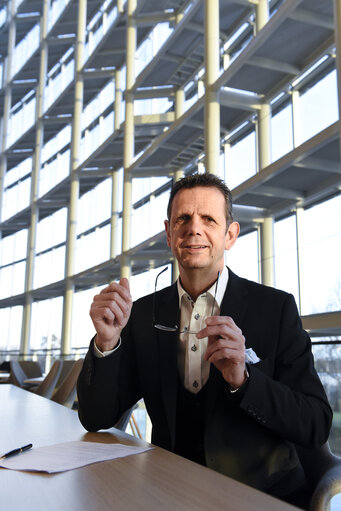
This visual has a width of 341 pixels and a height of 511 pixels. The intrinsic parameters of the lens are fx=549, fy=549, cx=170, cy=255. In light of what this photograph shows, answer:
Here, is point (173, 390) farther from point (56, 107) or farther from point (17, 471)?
point (56, 107)

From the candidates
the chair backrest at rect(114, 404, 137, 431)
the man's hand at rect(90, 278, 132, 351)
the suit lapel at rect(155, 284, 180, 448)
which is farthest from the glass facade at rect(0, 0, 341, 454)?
the man's hand at rect(90, 278, 132, 351)

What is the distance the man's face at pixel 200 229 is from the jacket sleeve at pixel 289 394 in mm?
286

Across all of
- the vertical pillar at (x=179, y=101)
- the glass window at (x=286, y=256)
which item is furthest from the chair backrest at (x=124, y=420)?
the vertical pillar at (x=179, y=101)

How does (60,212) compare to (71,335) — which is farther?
(60,212)

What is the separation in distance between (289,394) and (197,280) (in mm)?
444

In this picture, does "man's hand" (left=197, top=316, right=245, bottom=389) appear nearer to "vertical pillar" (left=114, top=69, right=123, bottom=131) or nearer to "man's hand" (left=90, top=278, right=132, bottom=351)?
"man's hand" (left=90, top=278, right=132, bottom=351)

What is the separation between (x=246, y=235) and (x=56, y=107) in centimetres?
1020

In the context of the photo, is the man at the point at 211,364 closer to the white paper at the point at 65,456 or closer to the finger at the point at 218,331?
the finger at the point at 218,331

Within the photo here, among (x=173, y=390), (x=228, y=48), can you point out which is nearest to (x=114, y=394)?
(x=173, y=390)

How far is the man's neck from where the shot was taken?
1531 mm

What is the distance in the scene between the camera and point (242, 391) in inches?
46.0

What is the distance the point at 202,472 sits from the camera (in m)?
0.90

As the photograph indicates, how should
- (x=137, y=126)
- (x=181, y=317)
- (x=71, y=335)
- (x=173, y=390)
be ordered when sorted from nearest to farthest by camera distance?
(x=173, y=390) → (x=181, y=317) → (x=137, y=126) → (x=71, y=335)

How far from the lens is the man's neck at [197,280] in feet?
5.02
